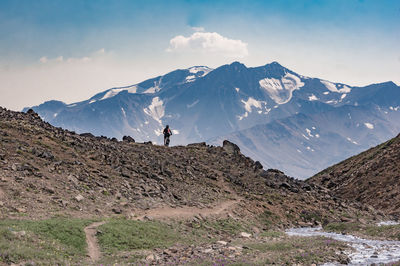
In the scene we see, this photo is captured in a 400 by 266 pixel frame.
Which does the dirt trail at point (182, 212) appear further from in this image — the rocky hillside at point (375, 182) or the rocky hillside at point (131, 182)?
the rocky hillside at point (375, 182)

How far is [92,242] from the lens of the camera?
2647cm

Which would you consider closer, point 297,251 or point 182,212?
point 297,251

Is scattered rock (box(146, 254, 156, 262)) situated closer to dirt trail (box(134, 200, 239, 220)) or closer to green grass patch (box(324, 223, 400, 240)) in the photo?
dirt trail (box(134, 200, 239, 220))

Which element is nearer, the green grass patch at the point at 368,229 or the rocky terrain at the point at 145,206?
the rocky terrain at the point at 145,206

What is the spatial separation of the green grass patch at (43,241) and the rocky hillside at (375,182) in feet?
145

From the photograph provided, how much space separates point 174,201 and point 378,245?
20.4 m

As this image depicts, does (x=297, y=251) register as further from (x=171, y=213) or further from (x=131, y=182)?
(x=131, y=182)

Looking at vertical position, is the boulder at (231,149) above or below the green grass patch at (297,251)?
above

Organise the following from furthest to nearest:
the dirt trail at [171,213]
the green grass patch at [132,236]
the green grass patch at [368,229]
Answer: the green grass patch at [368,229], the green grass patch at [132,236], the dirt trail at [171,213]

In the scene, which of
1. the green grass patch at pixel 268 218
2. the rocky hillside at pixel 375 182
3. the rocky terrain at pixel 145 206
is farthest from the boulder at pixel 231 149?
the green grass patch at pixel 268 218

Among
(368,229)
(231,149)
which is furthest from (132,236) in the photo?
(231,149)

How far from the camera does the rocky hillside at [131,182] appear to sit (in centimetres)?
3397

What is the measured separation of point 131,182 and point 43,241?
20.4 m

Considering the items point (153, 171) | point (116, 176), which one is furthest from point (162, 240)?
point (153, 171)
